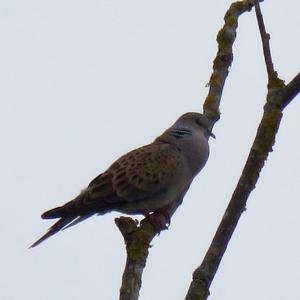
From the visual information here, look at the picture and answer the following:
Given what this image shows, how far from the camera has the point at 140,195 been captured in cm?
654

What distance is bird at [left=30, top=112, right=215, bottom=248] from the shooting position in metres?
6.30

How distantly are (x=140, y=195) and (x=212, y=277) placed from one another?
2.84 metres

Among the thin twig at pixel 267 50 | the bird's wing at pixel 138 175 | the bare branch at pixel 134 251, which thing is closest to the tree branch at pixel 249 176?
the thin twig at pixel 267 50

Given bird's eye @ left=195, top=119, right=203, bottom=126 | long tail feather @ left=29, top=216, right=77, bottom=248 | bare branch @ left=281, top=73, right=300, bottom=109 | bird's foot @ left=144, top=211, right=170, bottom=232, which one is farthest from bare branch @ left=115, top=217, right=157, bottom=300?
bird's eye @ left=195, top=119, right=203, bottom=126

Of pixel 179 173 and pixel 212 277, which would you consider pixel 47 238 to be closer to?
pixel 179 173

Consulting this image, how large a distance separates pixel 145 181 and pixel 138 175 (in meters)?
0.08

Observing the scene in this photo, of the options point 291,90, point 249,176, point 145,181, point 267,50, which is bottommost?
point 249,176

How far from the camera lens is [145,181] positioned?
6.62 meters

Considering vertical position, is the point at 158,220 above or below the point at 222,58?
below

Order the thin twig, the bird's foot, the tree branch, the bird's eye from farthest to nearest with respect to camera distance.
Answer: the bird's eye < the bird's foot < the thin twig < the tree branch

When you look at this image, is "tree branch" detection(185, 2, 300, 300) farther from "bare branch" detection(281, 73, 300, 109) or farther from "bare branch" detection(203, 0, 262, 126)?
"bare branch" detection(203, 0, 262, 126)

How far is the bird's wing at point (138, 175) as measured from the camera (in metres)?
6.47

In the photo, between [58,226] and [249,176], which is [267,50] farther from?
[58,226]

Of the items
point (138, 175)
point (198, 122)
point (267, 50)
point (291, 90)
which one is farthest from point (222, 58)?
point (291, 90)
